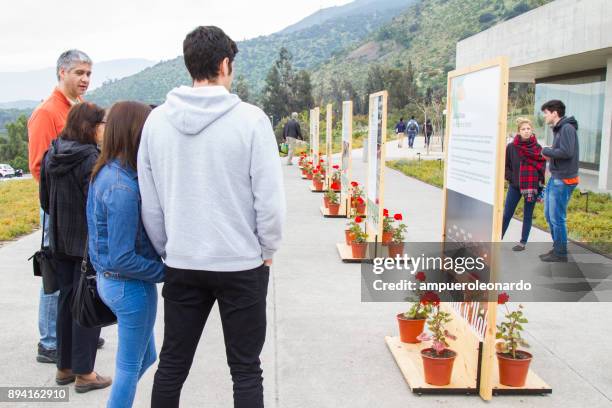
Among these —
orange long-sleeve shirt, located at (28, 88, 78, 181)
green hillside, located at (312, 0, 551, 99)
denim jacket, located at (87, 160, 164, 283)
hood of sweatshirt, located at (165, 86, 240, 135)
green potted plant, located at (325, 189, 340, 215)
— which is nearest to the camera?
hood of sweatshirt, located at (165, 86, 240, 135)

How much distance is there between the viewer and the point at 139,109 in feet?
9.14

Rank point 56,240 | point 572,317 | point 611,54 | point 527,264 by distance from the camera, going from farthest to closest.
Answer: point 611,54 → point 527,264 → point 572,317 → point 56,240

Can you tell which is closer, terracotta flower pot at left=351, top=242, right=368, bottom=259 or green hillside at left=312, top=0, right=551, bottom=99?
terracotta flower pot at left=351, top=242, right=368, bottom=259

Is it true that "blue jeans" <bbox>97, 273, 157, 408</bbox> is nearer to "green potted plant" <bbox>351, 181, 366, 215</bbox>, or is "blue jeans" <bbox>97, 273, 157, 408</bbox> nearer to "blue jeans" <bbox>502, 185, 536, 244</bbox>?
"blue jeans" <bbox>502, 185, 536, 244</bbox>

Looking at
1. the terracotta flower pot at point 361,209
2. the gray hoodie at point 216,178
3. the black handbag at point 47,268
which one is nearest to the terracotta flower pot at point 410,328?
the gray hoodie at point 216,178

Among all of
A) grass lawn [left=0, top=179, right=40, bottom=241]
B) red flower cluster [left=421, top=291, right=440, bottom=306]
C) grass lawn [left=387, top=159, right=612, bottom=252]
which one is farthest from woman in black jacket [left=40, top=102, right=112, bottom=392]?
grass lawn [left=387, top=159, right=612, bottom=252]

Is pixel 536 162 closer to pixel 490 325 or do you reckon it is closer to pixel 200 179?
pixel 490 325

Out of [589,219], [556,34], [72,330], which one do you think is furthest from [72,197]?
[556,34]

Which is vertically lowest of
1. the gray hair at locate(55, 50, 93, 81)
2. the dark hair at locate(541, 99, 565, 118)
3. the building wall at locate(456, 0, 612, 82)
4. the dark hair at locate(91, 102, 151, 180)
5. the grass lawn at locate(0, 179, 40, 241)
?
the grass lawn at locate(0, 179, 40, 241)

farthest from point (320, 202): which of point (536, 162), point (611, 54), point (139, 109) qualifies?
point (139, 109)

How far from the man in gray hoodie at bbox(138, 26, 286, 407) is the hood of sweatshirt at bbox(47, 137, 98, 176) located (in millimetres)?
912

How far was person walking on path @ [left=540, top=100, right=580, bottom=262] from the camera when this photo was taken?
6.72 meters

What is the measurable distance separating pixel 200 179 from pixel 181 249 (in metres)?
0.30

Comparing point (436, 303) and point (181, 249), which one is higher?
point (181, 249)
